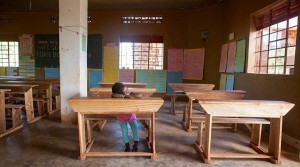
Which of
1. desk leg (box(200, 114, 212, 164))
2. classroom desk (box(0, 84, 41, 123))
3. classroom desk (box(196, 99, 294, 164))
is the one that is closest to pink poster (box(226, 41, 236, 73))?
classroom desk (box(196, 99, 294, 164))

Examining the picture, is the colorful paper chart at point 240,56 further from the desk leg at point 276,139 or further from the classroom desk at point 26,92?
the classroom desk at point 26,92

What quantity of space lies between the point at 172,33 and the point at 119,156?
594cm

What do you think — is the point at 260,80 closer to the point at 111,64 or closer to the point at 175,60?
the point at 175,60

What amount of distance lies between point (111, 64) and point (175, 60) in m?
2.26

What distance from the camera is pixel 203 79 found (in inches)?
309

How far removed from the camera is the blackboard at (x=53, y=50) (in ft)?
27.3

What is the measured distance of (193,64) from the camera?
805 centimetres

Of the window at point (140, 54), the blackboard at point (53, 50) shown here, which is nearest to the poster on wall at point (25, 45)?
the blackboard at point (53, 50)

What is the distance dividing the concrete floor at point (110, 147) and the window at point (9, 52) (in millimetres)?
5102

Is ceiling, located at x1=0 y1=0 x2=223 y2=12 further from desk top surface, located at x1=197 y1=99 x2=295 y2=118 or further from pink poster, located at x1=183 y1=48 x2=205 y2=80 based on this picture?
desk top surface, located at x1=197 y1=99 x2=295 y2=118

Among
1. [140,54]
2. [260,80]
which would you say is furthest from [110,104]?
[140,54]

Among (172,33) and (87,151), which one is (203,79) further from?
(87,151)

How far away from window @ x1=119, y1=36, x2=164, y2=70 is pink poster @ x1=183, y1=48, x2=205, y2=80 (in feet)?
2.88

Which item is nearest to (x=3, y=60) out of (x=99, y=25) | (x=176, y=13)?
(x=99, y=25)
